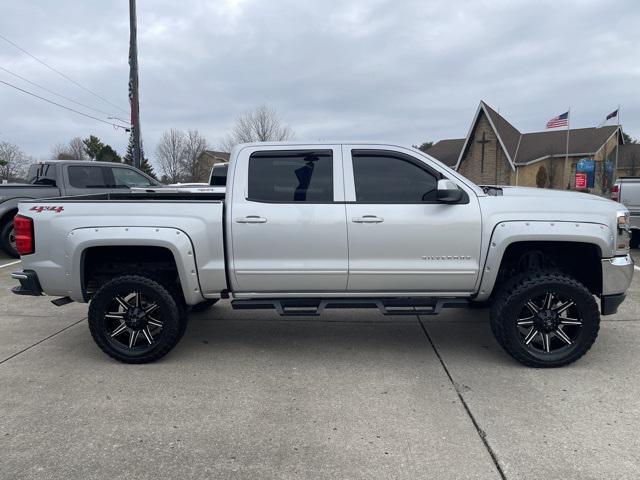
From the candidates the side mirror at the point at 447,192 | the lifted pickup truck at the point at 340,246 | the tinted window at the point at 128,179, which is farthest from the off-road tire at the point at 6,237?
the side mirror at the point at 447,192

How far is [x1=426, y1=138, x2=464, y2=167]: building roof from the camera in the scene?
167 feet

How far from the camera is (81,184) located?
10156mm

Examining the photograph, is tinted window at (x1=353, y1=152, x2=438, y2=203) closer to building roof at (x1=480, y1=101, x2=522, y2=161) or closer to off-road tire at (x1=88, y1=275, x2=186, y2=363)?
off-road tire at (x1=88, y1=275, x2=186, y2=363)

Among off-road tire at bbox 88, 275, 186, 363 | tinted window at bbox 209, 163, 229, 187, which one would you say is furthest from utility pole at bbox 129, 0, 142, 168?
off-road tire at bbox 88, 275, 186, 363

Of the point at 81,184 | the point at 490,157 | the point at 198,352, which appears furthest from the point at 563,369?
the point at 490,157

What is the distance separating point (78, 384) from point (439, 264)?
3.15 metres

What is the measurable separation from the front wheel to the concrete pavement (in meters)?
0.18

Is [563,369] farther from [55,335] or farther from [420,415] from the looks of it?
[55,335]

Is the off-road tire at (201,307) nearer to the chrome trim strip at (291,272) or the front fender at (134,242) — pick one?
the front fender at (134,242)

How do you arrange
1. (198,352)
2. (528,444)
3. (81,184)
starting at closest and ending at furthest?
(528,444)
(198,352)
(81,184)

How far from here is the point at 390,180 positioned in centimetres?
436

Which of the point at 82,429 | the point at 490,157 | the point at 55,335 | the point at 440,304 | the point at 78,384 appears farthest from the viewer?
the point at 490,157

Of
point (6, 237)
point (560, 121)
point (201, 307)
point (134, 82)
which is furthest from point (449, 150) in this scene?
point (201, 307)

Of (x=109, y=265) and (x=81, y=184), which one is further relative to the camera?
(x=81, y=184)
